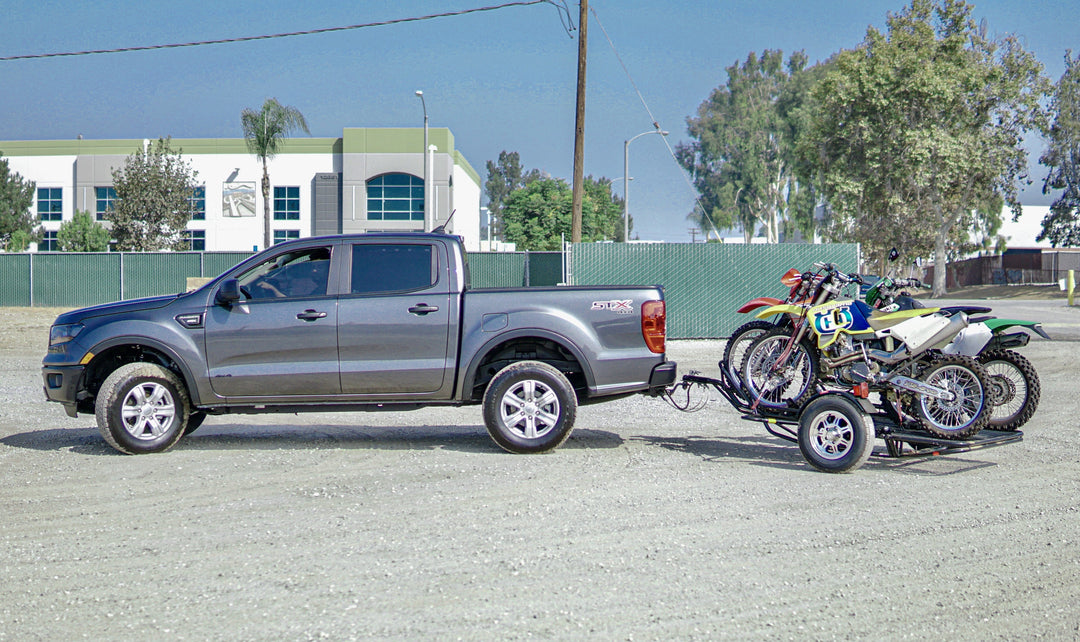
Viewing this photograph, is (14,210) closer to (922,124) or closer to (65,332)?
(922,124)

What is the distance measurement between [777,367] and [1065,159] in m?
64.9

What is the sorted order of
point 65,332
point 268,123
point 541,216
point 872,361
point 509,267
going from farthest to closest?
point 541,216 → point 268,123 → point 509,267 → point 65,332 → point 872,361

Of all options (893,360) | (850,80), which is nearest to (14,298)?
(893,360)

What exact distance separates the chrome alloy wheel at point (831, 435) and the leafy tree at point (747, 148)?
71.5 metres

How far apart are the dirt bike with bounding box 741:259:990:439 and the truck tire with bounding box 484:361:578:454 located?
5.62ft

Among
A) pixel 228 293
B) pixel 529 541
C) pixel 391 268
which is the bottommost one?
pixel 529 541

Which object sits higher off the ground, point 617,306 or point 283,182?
point 283,182

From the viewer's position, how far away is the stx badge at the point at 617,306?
924cm

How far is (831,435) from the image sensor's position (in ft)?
27.3

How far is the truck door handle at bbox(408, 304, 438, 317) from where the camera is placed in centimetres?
920

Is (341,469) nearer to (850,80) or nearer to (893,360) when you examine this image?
(893,360)

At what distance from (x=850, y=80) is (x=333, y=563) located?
53.3 m

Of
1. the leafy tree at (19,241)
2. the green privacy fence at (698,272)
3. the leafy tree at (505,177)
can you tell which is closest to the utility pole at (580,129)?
the green privacy fence at (698,272)

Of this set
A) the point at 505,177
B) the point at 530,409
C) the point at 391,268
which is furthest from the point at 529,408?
the point at 505,177
